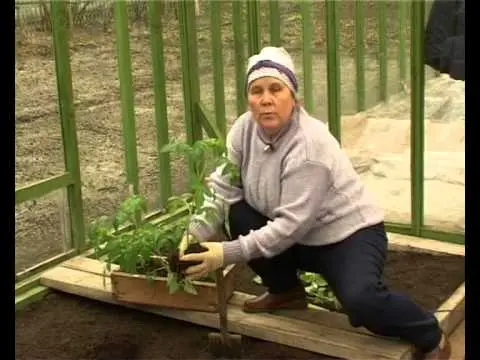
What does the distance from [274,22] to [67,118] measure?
1.06 metres

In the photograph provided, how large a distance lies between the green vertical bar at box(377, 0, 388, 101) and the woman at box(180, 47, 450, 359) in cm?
110

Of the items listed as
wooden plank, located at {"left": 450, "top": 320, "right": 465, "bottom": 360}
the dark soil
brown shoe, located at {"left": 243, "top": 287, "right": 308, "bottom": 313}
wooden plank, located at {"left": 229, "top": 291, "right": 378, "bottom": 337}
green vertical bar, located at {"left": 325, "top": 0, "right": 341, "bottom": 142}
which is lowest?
wooden plank, located at {"left": 450, "top": 320, "right": 465, "bottom": 360}

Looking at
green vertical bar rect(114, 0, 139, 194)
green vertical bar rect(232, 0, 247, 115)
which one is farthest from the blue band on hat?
green vertical bar rect(232, 0, 247, 115)

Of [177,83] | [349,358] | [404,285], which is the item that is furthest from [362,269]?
[177,83]

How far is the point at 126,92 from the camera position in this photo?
134 inches

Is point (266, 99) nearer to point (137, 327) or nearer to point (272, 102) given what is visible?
point (272, 102)

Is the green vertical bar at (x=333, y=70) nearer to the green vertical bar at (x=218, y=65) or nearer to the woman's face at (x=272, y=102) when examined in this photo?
the green vertical bar at (x=218, y=65)

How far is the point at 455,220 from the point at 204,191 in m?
1.27

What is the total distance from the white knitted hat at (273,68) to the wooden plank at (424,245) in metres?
1.15

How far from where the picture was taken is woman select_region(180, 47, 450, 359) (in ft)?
7.54

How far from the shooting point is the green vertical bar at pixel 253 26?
364 centimetres

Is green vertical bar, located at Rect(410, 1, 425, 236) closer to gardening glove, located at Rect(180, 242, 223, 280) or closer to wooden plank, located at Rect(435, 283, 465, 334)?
wooden plank, located at Rect(435, 283, 465, 334)

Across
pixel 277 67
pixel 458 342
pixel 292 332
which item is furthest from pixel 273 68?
pixel 458 342

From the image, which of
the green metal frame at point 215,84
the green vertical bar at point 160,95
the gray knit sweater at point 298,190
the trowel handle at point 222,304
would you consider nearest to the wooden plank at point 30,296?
the green metal frame at point 215,84
